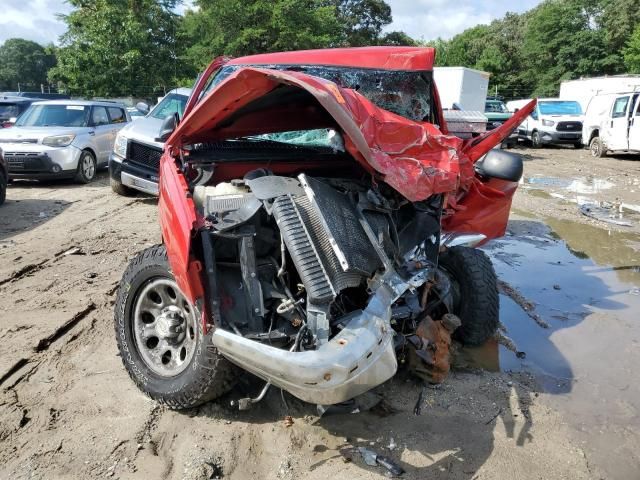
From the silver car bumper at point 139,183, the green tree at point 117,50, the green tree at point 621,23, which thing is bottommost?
the silver car bumper at point 139,183

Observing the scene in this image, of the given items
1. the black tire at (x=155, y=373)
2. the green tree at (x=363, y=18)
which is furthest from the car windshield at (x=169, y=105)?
the green tree at (x=363, y=18)

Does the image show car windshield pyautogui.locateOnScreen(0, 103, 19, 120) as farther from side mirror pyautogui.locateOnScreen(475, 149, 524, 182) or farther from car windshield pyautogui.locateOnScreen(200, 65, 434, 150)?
side mirror pyautogui.locateOnScreen(475, 149, 524, 182)

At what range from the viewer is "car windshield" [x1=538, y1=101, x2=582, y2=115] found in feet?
69.1

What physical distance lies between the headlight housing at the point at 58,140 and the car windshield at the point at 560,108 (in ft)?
57.6

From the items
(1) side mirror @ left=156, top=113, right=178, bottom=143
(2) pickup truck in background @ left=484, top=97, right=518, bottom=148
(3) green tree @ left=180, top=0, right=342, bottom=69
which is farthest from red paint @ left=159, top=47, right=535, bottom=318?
(3) green tree @ left=180, top=0, right=342, bottom=69

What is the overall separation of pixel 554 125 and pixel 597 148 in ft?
9.27

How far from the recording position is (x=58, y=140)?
10148 mm

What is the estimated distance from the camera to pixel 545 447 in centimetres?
289

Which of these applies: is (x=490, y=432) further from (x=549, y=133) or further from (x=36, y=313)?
(x=549, y=133)

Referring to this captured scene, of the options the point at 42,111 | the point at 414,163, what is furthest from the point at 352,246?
the point at 42,111

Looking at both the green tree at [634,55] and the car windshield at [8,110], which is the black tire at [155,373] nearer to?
the car windshield at [8,110]

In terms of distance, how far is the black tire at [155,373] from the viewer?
9.23 feet

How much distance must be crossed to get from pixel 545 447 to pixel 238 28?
79.3ft

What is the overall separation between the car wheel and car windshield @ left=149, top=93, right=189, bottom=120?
8.64 feet
